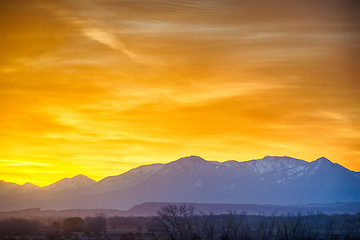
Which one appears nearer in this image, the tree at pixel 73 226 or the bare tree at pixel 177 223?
the bare tree at pixel 177 223

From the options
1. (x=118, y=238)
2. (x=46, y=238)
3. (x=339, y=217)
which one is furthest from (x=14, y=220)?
(x=339, y=217)

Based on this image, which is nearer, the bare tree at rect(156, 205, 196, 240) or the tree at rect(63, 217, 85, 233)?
the bare tree at rect(156, 205, 196, 240)

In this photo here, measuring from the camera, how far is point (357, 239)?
11806 centimetres

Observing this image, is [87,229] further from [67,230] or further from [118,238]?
[118,238]

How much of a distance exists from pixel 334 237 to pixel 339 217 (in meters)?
77.1

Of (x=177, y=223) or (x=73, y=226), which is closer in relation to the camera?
(x=177, y=223)

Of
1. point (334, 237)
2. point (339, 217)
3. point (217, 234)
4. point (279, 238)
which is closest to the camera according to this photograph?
point (279, 238)

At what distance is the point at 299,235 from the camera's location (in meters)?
111

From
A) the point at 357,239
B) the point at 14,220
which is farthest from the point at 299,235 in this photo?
the point at 14,220

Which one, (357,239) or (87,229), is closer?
(357,239)

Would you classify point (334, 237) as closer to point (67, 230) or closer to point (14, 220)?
point (67, 230)

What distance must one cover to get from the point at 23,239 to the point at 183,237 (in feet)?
150

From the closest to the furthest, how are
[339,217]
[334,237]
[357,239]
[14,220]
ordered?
[357,239] → [334,237] → [14,220] → [339,217]

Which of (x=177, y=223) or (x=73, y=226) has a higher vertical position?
(x=73, y=226)
